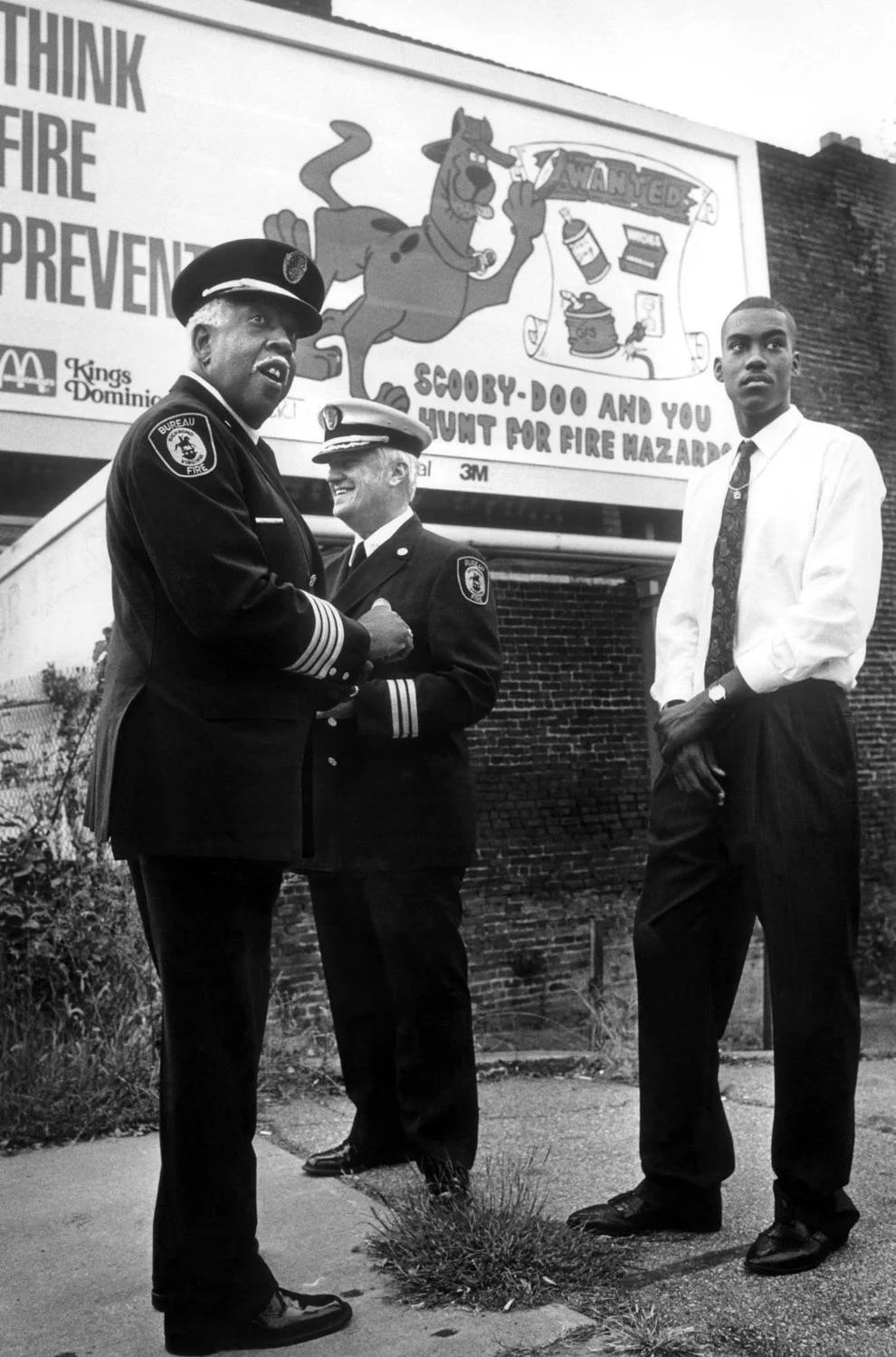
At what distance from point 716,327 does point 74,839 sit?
5.53 meters

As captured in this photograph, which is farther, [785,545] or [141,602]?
[785,545]

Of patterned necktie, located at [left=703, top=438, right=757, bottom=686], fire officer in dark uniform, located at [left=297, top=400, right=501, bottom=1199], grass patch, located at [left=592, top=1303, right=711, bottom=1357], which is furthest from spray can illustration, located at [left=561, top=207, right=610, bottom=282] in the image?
grass patch, located at [left=592, top=1303, right=711, bottom=1357]

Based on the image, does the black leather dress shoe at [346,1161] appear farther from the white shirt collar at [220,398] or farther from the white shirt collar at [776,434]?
the white shirt collar at [776,434]

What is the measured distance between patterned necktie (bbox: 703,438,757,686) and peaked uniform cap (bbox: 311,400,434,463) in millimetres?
927

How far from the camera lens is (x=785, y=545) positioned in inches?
108

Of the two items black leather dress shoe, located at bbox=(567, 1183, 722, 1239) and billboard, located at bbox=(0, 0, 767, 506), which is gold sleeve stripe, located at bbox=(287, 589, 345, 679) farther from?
billboard, located at bbox=(0, 0, 767, 506)

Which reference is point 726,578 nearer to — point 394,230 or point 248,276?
point 248,276

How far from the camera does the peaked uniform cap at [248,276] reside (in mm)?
2383

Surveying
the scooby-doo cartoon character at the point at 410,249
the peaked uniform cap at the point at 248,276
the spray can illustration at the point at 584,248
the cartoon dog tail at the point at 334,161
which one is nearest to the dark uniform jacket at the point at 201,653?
the peaked uniform cap at the point at 248,276

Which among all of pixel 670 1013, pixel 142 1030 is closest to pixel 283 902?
pixel 142 1030

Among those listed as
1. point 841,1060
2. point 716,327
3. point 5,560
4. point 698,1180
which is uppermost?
point 716,327

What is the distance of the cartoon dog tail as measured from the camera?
22.6 ft

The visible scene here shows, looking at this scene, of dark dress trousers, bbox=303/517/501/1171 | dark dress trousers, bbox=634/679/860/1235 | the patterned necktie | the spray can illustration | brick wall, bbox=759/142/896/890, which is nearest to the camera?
dark dress trousers, bbox=634/679/860/1235

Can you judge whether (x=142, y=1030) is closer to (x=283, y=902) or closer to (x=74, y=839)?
(x=74, y=839)
